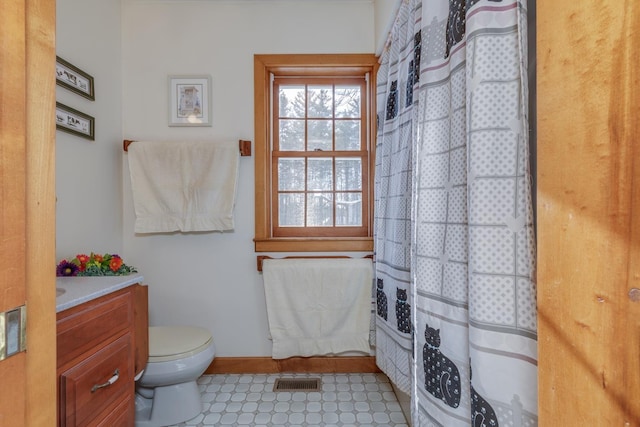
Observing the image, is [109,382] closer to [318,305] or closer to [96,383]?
[96,383]

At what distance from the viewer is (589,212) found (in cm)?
43

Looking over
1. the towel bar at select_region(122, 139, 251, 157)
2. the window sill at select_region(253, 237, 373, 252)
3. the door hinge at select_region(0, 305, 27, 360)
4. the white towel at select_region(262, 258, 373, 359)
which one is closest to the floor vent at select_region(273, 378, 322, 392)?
the white towel at select_region(262, 258, 373, 359)

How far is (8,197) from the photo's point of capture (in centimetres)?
44

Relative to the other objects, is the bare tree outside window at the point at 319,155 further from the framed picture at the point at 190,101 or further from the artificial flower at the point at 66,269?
the artificial flower at the point at 66,269

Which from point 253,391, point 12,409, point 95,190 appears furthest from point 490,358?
point 95,190

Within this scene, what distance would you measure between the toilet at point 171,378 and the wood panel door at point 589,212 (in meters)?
1.60

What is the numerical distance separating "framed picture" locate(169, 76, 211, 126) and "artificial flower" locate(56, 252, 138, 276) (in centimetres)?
106

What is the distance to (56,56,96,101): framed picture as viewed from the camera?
1703mm

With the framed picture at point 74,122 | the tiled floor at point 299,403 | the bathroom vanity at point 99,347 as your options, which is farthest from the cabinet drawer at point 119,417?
the framed picture at point 74,122

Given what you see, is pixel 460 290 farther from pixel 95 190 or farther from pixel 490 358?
pixel 95 190

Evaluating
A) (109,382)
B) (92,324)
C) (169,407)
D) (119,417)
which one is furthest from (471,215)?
(169,407)

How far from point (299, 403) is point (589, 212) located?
6.19ft

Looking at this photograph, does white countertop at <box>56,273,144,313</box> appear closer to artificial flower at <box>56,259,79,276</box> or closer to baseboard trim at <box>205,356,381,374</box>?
artificial flower at <box>56,259,79,276</box>

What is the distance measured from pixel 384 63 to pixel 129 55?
1709 mm
